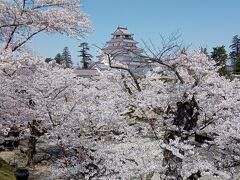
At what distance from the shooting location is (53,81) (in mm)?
11289

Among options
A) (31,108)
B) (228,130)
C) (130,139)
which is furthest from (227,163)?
(31,108)

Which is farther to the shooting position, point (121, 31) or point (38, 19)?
point (121, 31)

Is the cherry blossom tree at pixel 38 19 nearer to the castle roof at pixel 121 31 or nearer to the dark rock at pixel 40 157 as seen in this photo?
the dark rock at pixel 40 157

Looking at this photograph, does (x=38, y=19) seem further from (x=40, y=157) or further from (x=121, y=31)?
(x=121, y=31)

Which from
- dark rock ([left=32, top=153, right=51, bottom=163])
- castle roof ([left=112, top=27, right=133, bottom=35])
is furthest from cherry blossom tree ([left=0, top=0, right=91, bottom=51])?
castle roof ([left=112, top=27, right=133, bottom=35])

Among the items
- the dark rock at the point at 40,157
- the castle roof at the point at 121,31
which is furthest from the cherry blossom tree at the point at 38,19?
the castle roof at the point at 121,31

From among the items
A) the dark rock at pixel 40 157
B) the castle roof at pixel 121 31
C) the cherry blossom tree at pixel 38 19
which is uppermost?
the castle roof at pixel 121 31

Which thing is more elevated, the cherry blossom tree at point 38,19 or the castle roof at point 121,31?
the castle roof at point 121,31

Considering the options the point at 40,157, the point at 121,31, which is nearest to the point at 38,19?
the point at 40,157

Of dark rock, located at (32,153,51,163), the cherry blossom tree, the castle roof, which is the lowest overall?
dark rock, located at (32,153,51,163)

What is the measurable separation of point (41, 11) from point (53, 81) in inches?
162

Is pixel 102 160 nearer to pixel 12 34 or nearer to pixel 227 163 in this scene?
pixel 227 163

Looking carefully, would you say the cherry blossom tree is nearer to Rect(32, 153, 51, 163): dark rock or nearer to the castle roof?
Rect(32, 153, 51, 163): dark rock

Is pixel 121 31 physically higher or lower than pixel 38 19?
higher
